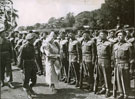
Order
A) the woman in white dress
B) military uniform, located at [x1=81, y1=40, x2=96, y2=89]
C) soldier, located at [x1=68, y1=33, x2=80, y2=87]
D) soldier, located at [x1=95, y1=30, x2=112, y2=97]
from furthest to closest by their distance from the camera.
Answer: soldier, located at [x1=68, y1=33, x2=80, y2=87]
the woman in white dress
military uniform, located at [x1=81, y1=40, x2=96, y2=89]
soldier, located at [x1=95, y1=30, x2=112, y2=97]

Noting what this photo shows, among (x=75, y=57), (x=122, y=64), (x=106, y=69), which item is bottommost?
(x=106, y=69)

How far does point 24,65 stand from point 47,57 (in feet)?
2.68

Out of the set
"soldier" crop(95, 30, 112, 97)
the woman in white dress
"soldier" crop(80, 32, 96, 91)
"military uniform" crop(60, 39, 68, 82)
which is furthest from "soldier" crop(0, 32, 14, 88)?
"soldier" crop(95, 30, 112, 97)

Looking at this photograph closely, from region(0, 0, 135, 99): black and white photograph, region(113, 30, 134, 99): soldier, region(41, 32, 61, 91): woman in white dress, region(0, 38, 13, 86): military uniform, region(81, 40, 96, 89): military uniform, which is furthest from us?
region(0, 38, 13, 86): military uniform

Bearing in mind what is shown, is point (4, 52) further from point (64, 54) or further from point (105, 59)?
point (105, 59)

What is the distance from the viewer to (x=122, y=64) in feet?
18.6

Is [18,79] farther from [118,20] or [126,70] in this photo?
[118,20]

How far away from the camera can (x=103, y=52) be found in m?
6.15

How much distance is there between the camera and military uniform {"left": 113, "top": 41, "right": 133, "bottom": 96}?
18.5 feet

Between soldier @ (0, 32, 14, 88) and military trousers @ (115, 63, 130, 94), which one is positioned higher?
soldier @ (0, 32, 14, 88)

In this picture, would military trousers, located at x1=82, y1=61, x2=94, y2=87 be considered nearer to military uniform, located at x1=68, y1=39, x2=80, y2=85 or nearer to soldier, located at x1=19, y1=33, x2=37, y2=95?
military uniform, located at x1=68, y1=39, x2=80, y2=85

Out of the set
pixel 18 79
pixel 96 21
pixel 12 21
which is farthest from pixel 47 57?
pixel 96 21

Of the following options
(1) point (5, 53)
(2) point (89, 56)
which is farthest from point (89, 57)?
(1) point (5, 53)

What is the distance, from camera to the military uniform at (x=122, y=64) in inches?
222
